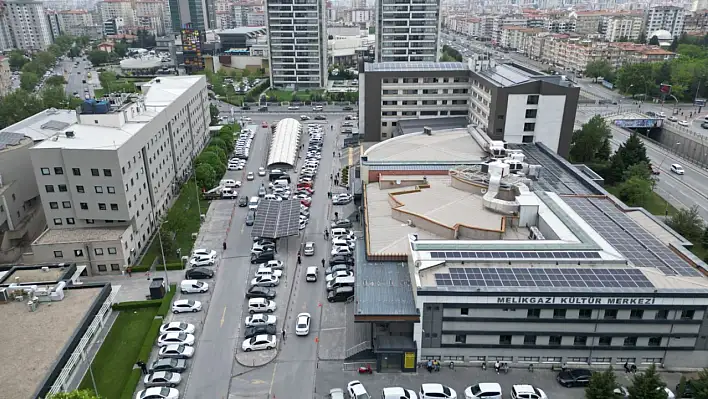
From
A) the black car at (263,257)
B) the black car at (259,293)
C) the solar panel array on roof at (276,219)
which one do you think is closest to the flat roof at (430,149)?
the solar panel array on roof at (276,219)

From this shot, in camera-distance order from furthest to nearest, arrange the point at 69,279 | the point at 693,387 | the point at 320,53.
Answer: the point at 320,53 < the point at 69,279 < the point at 693,387

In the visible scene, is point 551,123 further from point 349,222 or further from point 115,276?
point 115,276

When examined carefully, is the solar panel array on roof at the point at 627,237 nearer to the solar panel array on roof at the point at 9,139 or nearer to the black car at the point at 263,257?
the black car at the point at 263,257

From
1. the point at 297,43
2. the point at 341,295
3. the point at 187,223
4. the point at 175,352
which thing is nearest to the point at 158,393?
the point at 175,352

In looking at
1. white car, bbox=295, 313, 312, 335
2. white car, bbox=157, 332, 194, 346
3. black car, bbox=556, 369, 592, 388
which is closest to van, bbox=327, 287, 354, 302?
white car, bbox=295, 313, 312, 335

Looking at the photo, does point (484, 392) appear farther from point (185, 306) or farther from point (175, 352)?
point (185, 306)

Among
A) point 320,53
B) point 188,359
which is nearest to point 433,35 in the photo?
point 320,53
